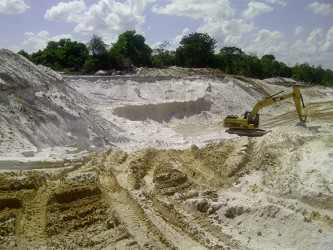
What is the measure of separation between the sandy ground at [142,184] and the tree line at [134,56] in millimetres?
16858

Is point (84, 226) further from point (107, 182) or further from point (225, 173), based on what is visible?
point (225, 173)

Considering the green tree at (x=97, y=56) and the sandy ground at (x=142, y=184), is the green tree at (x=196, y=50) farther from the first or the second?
the sandy ground at (x=142, y=184)

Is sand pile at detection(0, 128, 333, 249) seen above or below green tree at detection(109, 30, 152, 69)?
below

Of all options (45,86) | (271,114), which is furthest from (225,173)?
(271,114)

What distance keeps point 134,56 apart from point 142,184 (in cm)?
3041

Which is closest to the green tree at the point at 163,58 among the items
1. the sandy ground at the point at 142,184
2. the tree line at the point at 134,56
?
the tree line at the point at 134,56

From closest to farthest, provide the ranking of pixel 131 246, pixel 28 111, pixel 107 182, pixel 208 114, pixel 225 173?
pixel 131 246, pixel 107 182, pixel 225 173, pixel 28 111, pixel 208 114

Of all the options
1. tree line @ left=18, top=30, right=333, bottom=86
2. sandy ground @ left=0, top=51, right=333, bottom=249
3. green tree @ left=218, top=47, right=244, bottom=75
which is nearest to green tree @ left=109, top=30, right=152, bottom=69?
tree line @ left=18, top=30, right=333, bottom=86

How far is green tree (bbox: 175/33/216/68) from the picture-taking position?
45.0 m

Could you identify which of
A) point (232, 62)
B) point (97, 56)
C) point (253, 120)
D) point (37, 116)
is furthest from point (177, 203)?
point (232, 62)

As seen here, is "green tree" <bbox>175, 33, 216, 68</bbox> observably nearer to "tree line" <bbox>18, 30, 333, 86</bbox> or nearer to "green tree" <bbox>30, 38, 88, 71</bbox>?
"tree line" <bbox>18, 30, 333, 86</bbox>

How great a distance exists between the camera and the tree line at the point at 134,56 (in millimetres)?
35781

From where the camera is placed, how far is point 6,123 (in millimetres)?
12836

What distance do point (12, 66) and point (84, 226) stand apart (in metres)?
10.3
